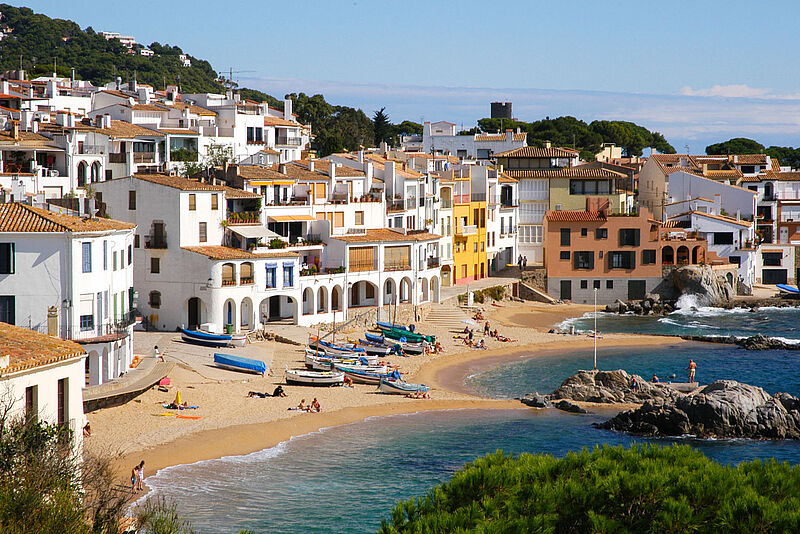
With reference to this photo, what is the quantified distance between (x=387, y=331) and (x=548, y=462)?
39756mm

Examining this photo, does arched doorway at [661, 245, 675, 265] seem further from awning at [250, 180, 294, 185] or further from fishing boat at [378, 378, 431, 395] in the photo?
fishing boat at [378, 378, 431, 395]

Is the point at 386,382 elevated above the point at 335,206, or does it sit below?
below

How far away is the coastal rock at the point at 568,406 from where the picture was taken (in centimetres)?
4997

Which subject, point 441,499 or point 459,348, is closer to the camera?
point 441,499

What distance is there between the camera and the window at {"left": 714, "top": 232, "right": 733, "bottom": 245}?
9194 cm

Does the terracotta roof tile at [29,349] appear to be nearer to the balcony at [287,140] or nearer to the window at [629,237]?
the window at [629,237]

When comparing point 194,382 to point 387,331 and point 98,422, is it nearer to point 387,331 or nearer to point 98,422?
point 98,422

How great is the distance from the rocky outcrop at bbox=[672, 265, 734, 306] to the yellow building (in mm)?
16956

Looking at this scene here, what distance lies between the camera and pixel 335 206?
235ft

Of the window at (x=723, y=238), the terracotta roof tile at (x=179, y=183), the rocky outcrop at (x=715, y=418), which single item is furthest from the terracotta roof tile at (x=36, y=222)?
the window at (x=723, y=238)

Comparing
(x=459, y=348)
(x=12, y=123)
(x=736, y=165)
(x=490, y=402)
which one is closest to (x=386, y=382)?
(x=490, y=402)

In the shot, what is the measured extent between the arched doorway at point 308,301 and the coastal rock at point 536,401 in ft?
60.2

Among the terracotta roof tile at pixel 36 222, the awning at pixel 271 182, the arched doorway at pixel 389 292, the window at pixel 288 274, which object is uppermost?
the awning at pixel 271 182

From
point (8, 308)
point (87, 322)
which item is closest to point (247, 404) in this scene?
point (87, 322)
